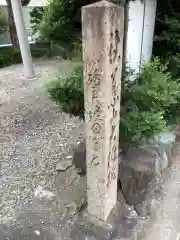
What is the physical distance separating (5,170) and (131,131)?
169 centimetres

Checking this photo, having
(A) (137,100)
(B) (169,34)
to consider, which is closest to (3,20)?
(B) (169,34)

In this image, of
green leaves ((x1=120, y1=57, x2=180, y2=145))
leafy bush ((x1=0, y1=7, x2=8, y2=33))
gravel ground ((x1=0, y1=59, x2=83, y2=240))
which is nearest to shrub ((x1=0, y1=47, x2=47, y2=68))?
leafy bush ((x1=0, y1=7, x2=8, y2=33))

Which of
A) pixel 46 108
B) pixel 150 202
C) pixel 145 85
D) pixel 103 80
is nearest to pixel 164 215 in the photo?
pixel 150 202

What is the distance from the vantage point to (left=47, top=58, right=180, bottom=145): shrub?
211 centimetres

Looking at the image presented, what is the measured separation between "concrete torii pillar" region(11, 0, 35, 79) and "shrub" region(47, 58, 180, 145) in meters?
4.01

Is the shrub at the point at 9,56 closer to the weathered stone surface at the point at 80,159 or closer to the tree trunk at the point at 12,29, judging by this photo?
the tree trunk at the point at 12,29

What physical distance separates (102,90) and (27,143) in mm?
2305

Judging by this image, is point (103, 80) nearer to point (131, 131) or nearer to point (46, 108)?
point (131, 131)

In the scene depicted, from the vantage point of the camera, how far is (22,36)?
5.84m

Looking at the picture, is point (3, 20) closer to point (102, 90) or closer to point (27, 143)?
point (27, 143)

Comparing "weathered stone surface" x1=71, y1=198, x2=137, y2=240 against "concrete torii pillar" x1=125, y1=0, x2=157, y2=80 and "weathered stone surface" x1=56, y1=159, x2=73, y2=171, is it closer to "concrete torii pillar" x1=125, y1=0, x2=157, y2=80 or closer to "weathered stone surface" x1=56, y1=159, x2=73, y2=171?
"weathered stone surface" x1=56, y1=159, x2=73, y2=171

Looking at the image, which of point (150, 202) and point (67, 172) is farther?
point (67, 172)

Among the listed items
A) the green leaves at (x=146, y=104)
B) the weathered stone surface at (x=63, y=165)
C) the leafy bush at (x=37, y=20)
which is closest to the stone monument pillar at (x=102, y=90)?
the green leaves at (x=146, y=104)

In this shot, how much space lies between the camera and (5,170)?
2992 millimetres
